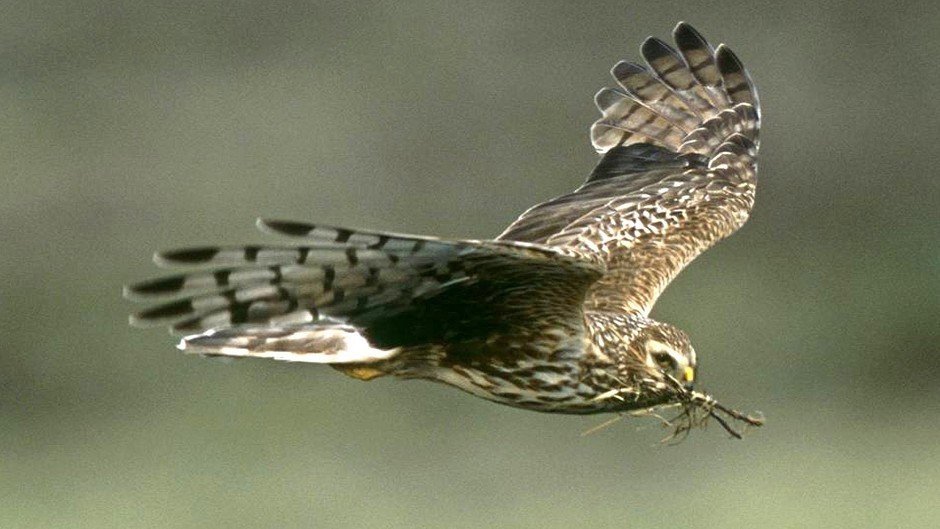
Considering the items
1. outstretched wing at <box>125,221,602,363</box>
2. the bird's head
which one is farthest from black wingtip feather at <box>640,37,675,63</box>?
outstretched wing at <box>125,221,602,363</box>

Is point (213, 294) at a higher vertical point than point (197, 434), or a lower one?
higher

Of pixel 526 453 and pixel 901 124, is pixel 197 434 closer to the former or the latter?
pixel 526 453

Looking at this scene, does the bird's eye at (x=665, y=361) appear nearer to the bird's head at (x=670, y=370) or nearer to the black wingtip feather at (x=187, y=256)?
the bird's head at (x=670, y=370)

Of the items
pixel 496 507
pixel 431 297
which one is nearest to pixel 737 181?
pixel 431 297

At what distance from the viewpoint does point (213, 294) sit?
343 inches

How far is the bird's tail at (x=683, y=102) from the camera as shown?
11141 mm

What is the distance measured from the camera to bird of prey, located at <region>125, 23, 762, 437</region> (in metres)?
8.60

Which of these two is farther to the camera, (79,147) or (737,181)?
(79,147)

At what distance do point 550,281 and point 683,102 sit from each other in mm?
2525

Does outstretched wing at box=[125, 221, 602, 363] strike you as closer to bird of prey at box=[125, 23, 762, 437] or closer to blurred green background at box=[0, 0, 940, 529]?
bird of prey at box=[125, 23, 762, 437]

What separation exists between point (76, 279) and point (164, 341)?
3.19 feet

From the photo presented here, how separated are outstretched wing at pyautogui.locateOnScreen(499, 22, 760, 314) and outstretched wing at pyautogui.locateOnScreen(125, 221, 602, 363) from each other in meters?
1.00

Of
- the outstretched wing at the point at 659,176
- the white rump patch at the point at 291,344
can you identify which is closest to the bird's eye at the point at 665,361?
the outstretched wing at the point at 659,176

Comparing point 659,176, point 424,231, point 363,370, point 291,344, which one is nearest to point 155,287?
point 291,344
